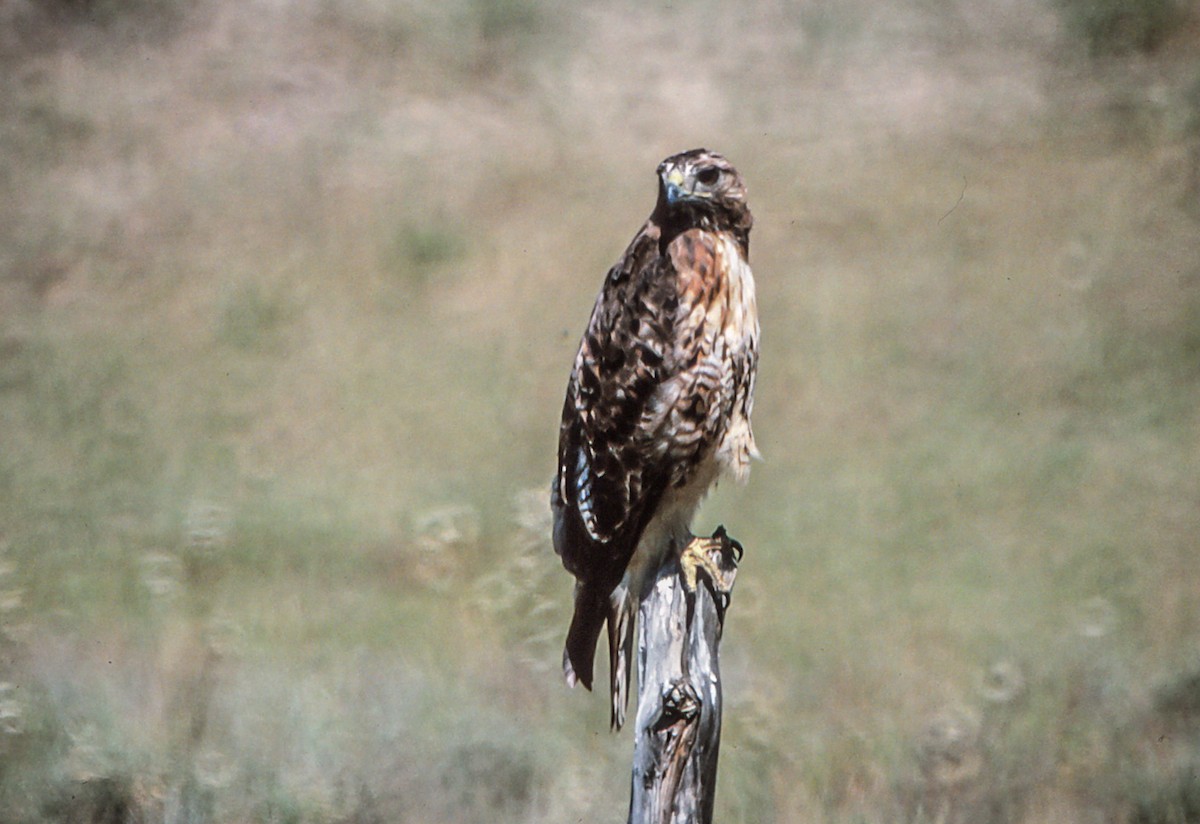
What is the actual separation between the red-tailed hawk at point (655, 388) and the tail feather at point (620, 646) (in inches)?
0.7

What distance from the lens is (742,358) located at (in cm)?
330

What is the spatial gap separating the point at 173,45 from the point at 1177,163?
142 inches

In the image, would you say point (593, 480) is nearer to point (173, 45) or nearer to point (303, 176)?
point (303, 176)

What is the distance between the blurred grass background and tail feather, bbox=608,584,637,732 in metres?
1.14

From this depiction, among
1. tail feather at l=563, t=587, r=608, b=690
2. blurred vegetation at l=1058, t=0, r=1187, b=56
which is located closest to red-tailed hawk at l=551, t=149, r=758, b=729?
tail feather at l=563, t=587, r=608, b=690

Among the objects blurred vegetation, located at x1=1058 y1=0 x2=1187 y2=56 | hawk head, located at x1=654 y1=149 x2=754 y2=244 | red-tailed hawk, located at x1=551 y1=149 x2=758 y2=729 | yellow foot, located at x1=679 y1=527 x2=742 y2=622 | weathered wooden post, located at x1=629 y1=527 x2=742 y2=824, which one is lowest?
weathered wooden post, located at x1=629 y1=527 x2=742 y2=824

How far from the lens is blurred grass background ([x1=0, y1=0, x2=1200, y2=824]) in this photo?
15.7 ft

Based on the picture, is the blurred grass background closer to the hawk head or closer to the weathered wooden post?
the hawk head

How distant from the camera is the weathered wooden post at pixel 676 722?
111 inches

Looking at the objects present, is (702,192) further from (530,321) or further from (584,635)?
(530,321)

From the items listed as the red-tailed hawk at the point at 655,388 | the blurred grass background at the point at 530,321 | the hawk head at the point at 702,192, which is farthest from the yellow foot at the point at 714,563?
the blurred grass background at the point at 530,321

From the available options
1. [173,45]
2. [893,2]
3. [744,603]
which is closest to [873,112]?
[893,2]

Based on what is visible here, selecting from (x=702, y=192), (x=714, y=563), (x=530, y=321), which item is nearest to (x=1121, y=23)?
(x=530, y=321)

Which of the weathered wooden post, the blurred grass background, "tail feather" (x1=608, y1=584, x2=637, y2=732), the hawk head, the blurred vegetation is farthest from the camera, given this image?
the blurred vegetation
